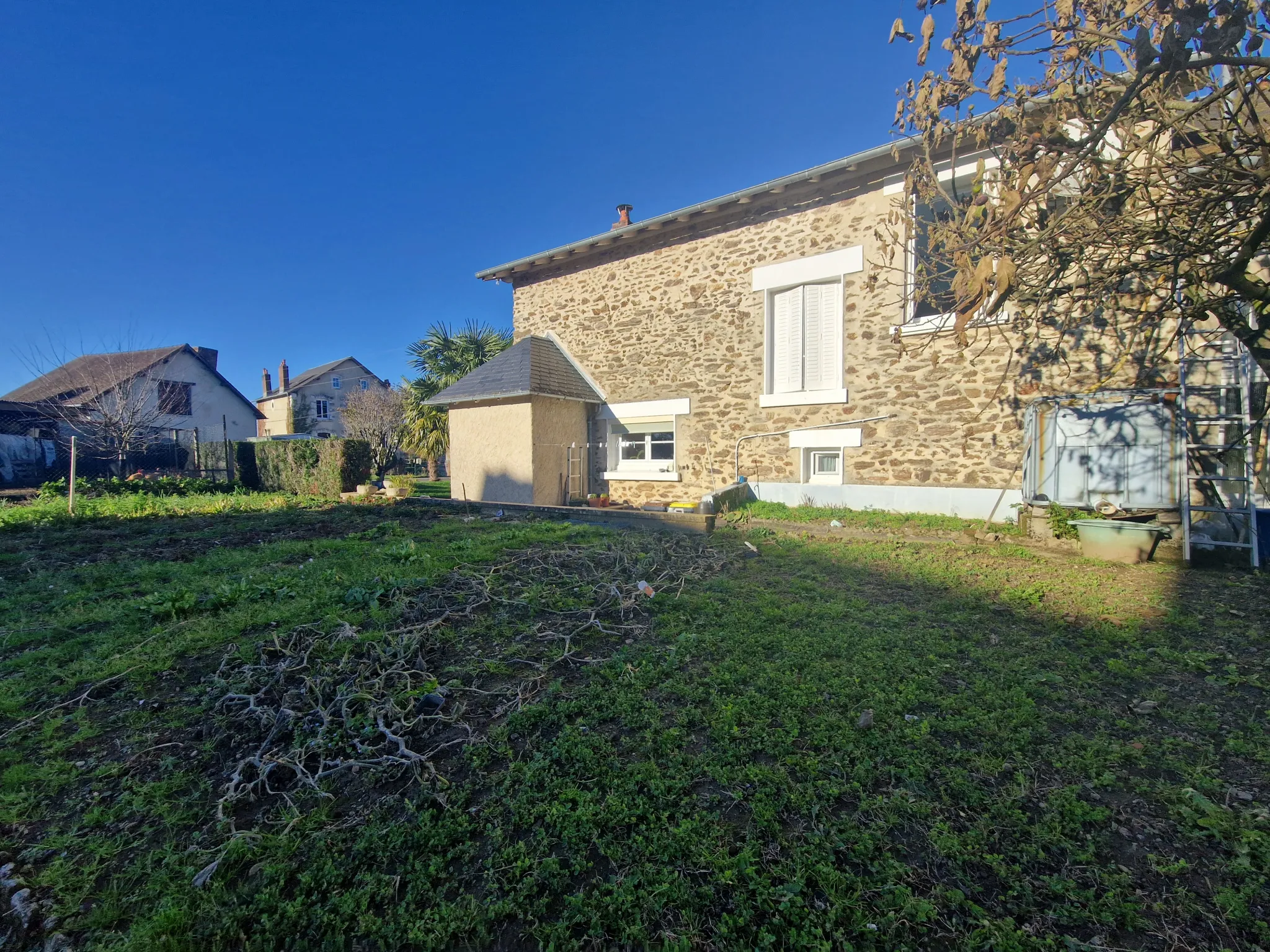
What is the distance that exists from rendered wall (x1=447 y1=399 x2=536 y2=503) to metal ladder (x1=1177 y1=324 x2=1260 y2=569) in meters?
10.4

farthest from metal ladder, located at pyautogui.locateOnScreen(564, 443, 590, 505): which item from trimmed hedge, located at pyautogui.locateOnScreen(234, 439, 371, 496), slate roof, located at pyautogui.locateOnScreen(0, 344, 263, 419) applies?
slate roof, located at pyautogui.locateOnScreen(0, 344, 263, 419)

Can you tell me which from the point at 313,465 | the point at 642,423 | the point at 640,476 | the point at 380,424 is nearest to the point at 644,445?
the point at 642,423

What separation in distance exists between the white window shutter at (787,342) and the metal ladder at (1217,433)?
5.38 metres

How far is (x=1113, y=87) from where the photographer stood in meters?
3.67

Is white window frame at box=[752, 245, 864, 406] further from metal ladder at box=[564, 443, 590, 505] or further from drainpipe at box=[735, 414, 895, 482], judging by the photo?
metal ladder at box=[564, 443, 590, 505]

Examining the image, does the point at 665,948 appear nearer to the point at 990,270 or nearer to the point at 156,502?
the point at 990,270

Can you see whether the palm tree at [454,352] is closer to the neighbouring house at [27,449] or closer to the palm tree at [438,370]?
the palm tree at [438,370]

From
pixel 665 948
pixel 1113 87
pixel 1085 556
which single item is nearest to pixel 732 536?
pixel 1085 556

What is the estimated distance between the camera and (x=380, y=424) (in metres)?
21.5

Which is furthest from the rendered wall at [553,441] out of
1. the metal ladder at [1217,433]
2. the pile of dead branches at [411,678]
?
the metal ladder at [1217,433]

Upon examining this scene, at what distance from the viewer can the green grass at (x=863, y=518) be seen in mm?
7945

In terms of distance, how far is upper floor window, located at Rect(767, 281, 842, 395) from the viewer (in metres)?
9.95

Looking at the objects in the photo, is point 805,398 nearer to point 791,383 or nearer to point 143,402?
point 791,383

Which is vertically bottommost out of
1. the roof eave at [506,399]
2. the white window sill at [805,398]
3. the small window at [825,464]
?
the small window at [825,464]
